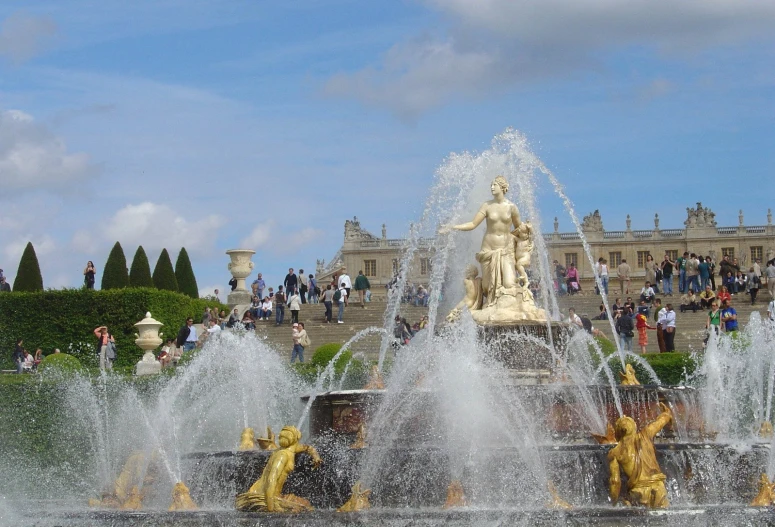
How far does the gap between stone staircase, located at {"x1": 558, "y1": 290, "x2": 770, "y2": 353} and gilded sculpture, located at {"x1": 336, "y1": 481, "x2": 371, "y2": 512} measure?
39.0 ft

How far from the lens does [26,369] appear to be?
73.5ft

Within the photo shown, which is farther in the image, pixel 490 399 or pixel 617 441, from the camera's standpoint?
pixel 490 399

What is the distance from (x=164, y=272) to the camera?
3297cm

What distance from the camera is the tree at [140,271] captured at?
103 ft

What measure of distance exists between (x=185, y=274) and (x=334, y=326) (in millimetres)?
10318

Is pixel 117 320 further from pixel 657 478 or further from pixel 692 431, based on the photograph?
pixel 657 478

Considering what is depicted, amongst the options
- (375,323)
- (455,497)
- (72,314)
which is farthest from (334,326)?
(455,497)

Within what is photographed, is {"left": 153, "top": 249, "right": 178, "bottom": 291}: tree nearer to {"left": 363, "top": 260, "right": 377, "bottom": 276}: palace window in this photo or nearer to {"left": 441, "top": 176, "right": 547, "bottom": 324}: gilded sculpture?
{"left": 441, "top": 176, "right": 547, "bottom": 324}: gilded sculpture

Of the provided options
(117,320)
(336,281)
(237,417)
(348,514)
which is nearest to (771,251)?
(336,281)

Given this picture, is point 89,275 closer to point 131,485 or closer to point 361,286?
point 361,286

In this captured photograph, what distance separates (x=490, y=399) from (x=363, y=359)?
8152 millimetres

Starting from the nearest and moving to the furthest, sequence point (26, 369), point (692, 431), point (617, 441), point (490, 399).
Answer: point (617, 441), point (490, 399), point (692, 431), point (26, 369)

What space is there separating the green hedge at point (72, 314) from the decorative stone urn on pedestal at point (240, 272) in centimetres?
316

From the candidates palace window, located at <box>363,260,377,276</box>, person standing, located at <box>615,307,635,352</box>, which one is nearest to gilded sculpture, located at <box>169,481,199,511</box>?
person standing, located at <box>615,307,635,352</box>
